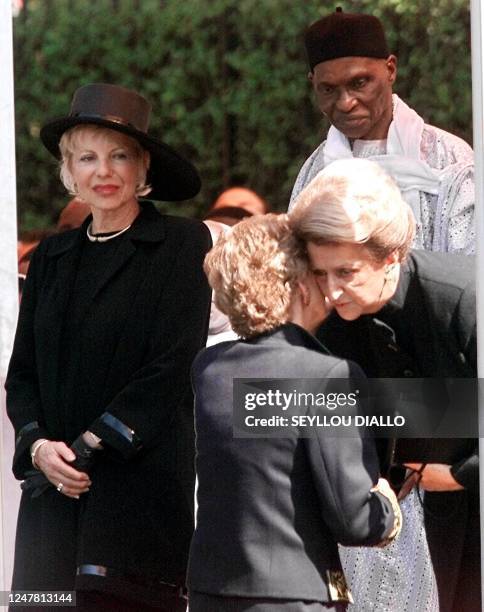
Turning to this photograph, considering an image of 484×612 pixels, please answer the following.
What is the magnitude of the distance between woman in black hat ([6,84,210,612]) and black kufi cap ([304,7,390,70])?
1.56 ft

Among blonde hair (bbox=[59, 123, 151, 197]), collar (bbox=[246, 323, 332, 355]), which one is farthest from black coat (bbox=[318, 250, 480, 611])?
blonde hair (bbox=[59, 123, 151, 197])

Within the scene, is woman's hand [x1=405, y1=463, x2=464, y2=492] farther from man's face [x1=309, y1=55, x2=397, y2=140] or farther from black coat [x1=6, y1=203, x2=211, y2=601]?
man's face [x1=309, y1=55, x2=397, y2=140]

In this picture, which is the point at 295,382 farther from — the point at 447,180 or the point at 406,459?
the point at 447,180

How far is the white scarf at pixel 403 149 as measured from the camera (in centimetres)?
337

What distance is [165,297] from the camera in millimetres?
3438

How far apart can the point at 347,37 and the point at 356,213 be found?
0.62 meters

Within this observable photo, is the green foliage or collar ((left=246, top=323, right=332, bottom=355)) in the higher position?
the green foliage

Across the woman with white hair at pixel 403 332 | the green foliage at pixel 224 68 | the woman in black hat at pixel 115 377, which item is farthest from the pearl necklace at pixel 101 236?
the woman with white hair at pixel 403 332

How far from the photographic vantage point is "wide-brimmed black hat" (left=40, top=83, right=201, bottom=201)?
3.46 meters

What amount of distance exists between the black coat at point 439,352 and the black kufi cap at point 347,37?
0.56 metres

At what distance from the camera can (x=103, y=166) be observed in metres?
3.47

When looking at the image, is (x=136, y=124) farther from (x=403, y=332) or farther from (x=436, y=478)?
(x=436, y=478)

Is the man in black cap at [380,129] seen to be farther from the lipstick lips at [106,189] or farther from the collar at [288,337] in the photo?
the collar at [288,337]

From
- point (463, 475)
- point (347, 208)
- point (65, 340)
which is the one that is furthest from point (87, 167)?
point (463, 475)
